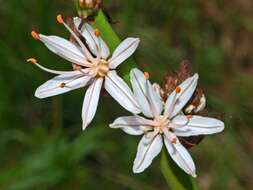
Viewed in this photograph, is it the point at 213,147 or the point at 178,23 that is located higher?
the point at 178,23

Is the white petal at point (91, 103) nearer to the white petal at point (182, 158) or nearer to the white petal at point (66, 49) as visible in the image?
the white petal at point (66, 49)

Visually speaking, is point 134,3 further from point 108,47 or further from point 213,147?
point 108,47

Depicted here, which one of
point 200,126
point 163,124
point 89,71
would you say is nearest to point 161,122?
point 163,124

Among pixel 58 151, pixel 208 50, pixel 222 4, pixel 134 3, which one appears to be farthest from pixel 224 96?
pixel 58 151

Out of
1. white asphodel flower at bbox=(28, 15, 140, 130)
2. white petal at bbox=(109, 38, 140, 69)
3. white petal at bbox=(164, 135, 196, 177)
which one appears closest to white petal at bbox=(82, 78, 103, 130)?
white asphodel flower at bbox=(28, 15, 140, 130)

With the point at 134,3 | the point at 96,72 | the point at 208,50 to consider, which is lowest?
the point at 208,50

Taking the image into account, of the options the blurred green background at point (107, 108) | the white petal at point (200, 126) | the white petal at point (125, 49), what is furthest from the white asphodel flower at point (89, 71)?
the blurred green background at point (107, 108)
